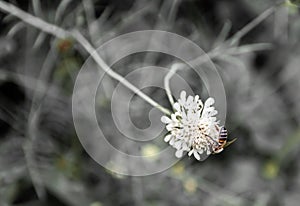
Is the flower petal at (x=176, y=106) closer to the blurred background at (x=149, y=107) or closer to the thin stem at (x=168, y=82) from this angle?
the thin stem at (x=168, y=82)

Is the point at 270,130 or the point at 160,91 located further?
the point at 270,130

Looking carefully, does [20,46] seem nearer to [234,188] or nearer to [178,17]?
[178,17]

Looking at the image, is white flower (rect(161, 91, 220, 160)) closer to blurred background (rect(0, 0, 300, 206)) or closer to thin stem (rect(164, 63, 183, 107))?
thin stem (rect(164, 63, 183, 107))

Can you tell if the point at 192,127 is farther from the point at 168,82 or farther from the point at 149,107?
the point at 149,107

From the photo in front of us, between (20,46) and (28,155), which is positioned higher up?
(20,46)

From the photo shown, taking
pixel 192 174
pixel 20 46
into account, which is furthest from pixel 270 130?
pixel 20 46

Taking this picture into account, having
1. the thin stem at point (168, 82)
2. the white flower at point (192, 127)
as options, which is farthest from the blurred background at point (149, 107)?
the white flower at point (192, 127)

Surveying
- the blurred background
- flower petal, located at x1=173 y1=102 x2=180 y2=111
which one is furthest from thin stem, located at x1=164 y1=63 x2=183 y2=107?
the blurred background
